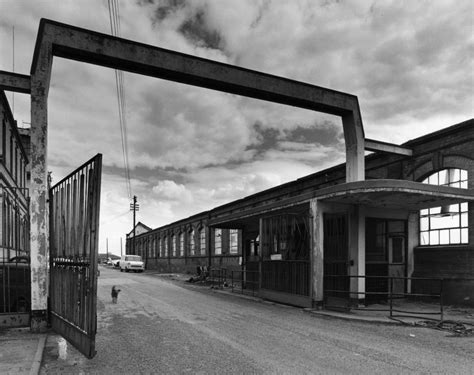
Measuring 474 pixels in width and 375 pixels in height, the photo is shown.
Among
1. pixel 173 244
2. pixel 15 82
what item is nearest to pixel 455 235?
pixel 15 82

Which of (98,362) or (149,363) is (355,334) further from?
(98,362)

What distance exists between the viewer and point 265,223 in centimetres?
1759

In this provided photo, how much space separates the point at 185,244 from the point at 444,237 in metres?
32.3

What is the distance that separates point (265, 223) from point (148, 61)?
8.54 metres

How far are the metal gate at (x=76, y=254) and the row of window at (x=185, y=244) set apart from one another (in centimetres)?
2311

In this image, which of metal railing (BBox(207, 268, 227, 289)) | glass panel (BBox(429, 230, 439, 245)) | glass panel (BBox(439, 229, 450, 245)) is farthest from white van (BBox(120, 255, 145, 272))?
glass panel (BBox(439, 229, 450, 245))

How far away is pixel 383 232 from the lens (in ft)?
50.9

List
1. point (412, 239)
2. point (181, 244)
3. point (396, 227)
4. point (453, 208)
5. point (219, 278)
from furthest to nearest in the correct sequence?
point (181, 244) → point (219, 278) → point (412, 239) → point (396, 227) → point (453, 208)

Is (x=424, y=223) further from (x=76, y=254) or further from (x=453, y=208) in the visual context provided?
(x=76, y=254)

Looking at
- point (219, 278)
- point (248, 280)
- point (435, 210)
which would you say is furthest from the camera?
point (219, 278)

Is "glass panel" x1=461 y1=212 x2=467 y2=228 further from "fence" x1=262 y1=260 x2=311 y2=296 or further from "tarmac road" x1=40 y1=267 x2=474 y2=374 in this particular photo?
"tarmac road" x1=40 y1=267 x2=474 y2=374

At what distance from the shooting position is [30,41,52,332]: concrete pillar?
9281 millimetres

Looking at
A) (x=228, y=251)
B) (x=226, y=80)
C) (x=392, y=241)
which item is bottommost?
(x=228, y=251)

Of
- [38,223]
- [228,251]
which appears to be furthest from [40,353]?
[228,251]
